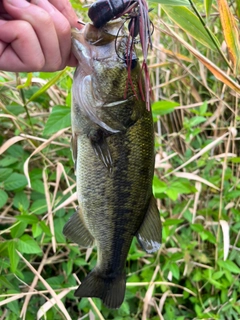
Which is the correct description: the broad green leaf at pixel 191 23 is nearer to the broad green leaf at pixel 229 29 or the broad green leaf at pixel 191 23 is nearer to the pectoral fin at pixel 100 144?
the broad green leaf at pixel 229 29

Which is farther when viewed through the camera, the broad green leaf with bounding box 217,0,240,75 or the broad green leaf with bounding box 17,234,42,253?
the broad green leaf with bounding box 17,234,42,253

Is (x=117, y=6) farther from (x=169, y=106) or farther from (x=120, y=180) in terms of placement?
(x=169, y=106)

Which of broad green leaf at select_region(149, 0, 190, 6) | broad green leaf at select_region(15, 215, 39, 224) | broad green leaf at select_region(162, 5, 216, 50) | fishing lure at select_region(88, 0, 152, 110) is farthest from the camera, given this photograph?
broad green leaf at select_region(15, 215, 39, 224)

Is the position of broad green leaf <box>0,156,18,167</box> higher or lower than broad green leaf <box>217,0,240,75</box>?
lower

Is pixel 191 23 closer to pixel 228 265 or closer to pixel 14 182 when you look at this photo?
pixel 14 182

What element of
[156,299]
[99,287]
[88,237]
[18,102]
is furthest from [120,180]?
[156,299]

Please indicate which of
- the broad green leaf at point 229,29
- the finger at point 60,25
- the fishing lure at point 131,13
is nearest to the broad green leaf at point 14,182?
the finger at point 60,25

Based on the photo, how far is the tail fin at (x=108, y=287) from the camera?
1.36 m

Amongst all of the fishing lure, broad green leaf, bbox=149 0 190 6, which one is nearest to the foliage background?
broad green leaf, bbox=149 0 190 6

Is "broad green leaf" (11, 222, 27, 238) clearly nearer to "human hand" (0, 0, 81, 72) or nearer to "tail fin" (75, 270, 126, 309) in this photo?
"tail fin" (75, 270, 126, 309)

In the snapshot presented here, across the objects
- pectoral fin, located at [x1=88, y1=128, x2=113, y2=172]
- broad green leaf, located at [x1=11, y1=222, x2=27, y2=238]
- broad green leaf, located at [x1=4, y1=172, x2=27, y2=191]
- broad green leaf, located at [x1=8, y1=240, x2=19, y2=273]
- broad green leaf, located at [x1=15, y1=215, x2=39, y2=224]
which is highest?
pectoral fin, located at [x1=88, y1=128, x2=113, y2=172]

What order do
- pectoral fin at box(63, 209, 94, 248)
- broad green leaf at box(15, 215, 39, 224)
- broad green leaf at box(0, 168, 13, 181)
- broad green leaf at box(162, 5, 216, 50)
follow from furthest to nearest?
broad green leaf at box(0, 168, 13, 181) → broad green leaf at box(15, 215, 39, 224) → pectoral fin at box(63, 209, 94, 248) → broad green leaf at box(162, 5, 216, 50)

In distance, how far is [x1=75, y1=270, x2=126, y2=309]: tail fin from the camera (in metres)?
1.36

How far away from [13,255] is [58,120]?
0.57m
